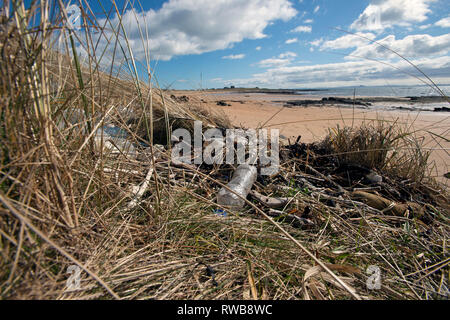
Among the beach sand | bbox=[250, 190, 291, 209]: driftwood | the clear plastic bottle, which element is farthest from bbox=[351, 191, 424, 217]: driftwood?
the clear plastic bottle

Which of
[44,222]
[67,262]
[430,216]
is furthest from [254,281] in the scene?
[430,216]

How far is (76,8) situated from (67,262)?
45.5 inches

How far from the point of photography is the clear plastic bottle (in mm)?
2086

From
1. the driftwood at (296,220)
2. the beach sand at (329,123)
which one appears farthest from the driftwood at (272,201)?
the beach sand at (329,123)

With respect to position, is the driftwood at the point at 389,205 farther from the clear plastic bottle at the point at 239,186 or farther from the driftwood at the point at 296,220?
the clear plastic bottle at the point at 239,186

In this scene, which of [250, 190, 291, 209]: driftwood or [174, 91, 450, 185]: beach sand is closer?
[250, 190, 291, 209]: driftwood

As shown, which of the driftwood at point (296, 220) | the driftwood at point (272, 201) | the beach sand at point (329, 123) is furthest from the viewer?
the beach sand at point (329, 123)

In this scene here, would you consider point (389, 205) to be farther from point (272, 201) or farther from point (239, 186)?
point (239, 186)

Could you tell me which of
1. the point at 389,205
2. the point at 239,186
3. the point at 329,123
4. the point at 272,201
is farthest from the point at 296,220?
the point at 329,123

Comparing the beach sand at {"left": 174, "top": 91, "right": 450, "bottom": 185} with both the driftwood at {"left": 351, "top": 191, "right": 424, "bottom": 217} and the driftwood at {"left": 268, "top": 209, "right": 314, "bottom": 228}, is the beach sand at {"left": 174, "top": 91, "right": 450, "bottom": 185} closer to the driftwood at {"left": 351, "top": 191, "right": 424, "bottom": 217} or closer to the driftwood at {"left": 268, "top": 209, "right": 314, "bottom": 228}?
the driftwood at {"left": 351, "top": 191, "right": 424, "bottom": 217}

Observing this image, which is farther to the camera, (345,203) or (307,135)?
(307,135)

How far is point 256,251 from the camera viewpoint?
1354 millimetres

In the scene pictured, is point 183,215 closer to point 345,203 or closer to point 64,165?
point 64,165

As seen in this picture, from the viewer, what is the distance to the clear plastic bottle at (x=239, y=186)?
2.09m
